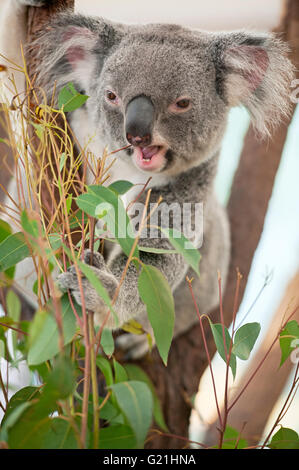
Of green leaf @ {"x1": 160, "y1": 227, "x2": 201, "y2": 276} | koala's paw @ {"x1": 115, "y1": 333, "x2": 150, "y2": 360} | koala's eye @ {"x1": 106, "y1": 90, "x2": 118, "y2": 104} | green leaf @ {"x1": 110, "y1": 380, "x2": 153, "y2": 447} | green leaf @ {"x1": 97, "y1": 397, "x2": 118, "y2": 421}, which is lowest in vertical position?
koala's paw @ {"x1": 115, "y1": 333, "x2": 150, "y2": 360}

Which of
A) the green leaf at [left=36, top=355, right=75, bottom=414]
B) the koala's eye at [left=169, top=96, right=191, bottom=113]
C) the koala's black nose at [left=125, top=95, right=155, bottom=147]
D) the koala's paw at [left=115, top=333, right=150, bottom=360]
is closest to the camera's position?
the green leaf at [left=36, top=355, right=75, bottom=414]

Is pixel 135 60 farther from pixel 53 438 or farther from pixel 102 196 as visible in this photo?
pixel 53 438

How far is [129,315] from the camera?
1.47 m

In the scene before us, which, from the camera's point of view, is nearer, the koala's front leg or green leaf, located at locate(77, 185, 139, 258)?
green leaf, located at locate(77, 185, 139, 258)

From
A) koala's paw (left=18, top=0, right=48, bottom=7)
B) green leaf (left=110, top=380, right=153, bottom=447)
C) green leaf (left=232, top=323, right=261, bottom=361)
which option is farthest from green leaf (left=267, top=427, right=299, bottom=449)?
koala's paw (left=18, top=0, right=48, bottom=7)

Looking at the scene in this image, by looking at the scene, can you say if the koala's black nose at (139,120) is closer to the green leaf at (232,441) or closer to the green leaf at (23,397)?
the green leaf at (23,397)

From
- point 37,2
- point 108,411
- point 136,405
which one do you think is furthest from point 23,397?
point 37,2

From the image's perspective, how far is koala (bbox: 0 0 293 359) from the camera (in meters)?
1.44

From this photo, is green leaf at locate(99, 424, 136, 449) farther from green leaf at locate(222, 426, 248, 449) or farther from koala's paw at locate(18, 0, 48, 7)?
koala's paw at locate(18, 0, 48, 7)

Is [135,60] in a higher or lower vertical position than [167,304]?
higher

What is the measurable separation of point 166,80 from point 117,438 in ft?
3.46

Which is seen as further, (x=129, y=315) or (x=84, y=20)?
(x=84, y=20)
